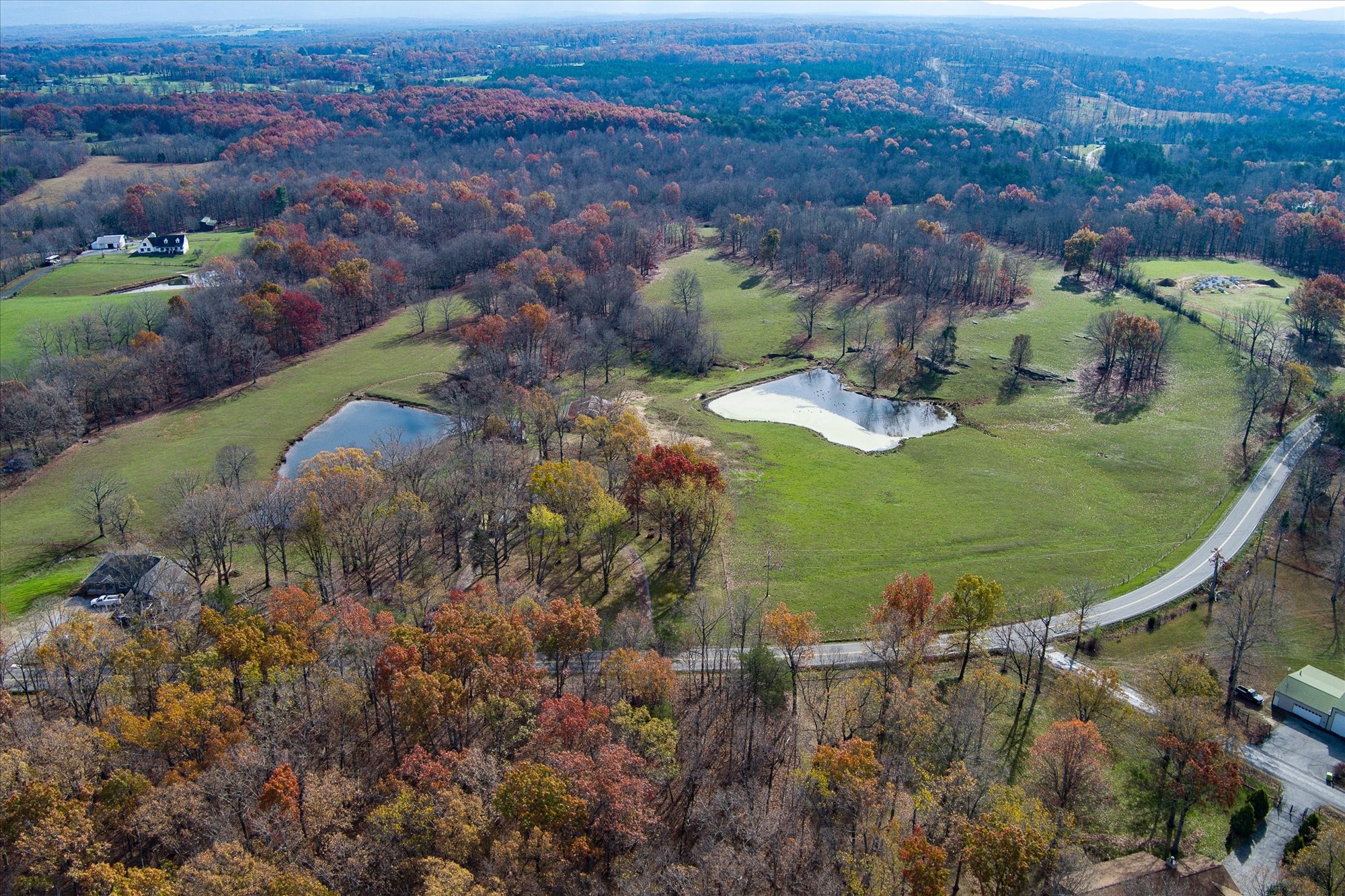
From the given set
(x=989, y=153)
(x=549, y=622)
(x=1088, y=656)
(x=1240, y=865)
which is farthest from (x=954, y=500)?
(x=989, y=153)

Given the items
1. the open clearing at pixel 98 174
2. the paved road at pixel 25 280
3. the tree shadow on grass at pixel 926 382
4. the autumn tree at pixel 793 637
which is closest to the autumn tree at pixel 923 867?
the autumn tree at pixel 793 637

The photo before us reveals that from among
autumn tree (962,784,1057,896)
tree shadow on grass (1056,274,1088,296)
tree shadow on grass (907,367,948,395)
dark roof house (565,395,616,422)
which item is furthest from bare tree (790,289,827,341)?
autumn tree (962,784,1057,896)

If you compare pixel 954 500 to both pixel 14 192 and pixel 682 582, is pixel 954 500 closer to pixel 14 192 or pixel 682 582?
pixel 682 582

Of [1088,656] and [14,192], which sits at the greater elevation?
[14,192]

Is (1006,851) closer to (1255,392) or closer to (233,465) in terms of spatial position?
(233,465)

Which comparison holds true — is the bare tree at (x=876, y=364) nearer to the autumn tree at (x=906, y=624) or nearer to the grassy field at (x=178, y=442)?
the autumn tree at (x=906, y=624)
